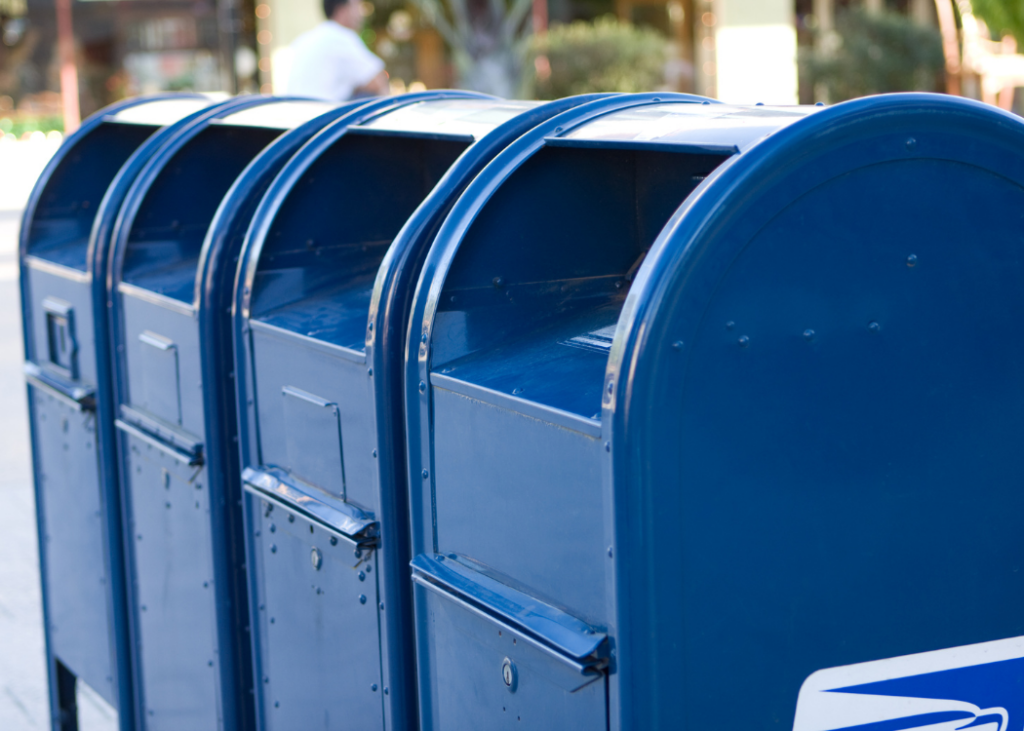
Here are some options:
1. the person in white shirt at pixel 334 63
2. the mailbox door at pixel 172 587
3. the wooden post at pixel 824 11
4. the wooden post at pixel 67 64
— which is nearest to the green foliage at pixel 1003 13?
the person in white shirt at pixel 334 63

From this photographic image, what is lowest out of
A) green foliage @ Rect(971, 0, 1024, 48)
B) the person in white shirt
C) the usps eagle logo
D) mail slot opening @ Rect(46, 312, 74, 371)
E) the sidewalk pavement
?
the sidewalk pavement

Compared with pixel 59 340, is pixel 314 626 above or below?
below

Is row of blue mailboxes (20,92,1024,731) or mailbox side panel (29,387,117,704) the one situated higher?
row of blue mailboxes (20,92,1024,731)

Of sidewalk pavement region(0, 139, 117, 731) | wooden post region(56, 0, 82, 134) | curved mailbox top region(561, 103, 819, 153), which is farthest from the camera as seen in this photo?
wooden post region(56, 0, 82, 134)

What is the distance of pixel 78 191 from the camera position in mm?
3729

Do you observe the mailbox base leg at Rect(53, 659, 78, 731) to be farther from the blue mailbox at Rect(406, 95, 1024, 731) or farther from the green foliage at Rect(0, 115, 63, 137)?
the green foliage at Rect(0, 115, 63, 137)

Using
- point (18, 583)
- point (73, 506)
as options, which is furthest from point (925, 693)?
point (18, 583)

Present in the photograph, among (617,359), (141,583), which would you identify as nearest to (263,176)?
(141,583)

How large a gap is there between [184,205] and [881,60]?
13.2 metres

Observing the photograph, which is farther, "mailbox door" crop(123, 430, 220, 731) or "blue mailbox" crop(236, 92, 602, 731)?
"mailbox door" crop(123, 430, 220, 731)

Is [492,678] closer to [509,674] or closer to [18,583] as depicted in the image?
[509,674]

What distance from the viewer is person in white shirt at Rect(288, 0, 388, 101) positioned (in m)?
5.85

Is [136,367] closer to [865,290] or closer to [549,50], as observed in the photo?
[865,290]

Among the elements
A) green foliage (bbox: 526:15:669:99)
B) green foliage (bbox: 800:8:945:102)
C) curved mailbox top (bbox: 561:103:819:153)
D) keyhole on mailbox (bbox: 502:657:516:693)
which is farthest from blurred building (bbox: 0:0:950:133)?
keyhole on mailbox (bbox: 502:657:516:693)
